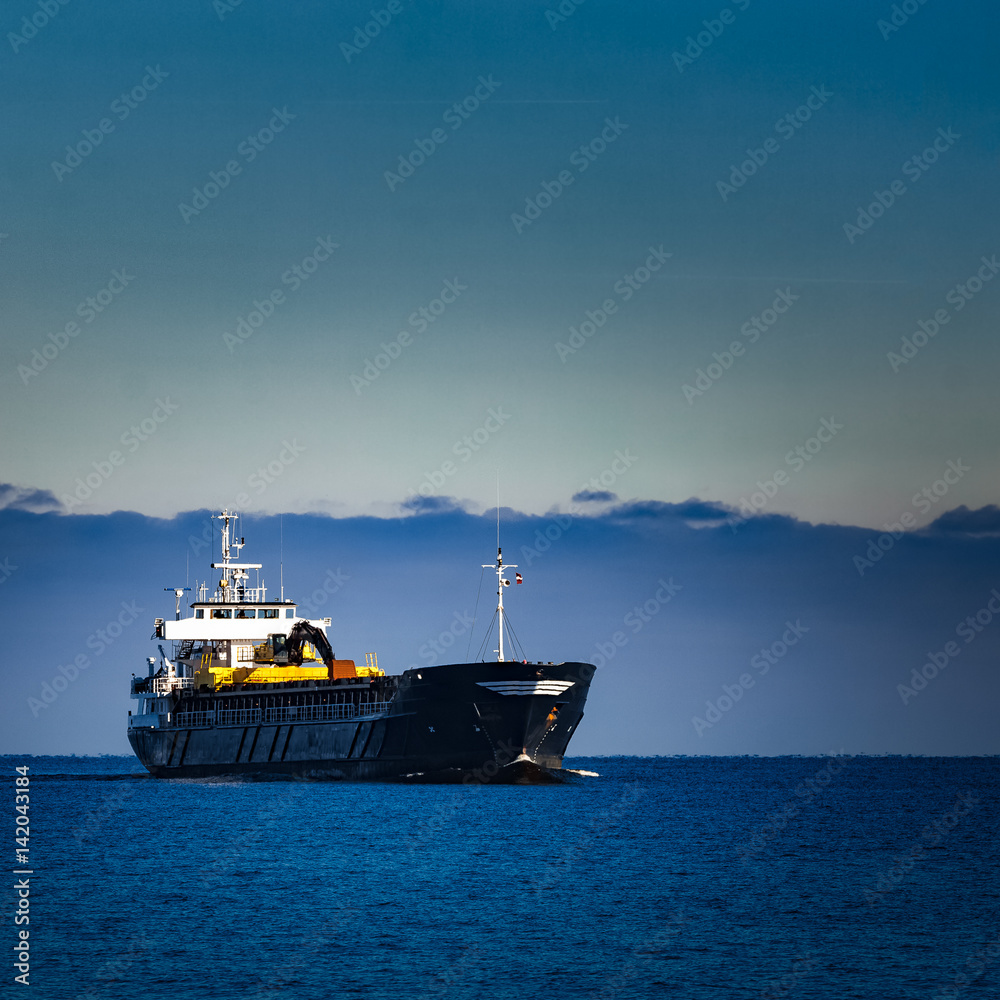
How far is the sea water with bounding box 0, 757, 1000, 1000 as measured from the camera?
103 ft

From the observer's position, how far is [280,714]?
90.1m

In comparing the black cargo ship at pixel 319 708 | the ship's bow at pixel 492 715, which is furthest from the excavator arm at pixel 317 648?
the ship's bow at pixel 492 715

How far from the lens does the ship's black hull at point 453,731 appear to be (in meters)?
73.0

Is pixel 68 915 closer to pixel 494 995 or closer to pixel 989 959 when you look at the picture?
pixel 494 995

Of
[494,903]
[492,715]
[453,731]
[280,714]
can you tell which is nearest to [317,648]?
[280,714]

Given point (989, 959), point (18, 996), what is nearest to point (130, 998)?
point (18, 996)

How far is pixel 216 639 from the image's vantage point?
106m

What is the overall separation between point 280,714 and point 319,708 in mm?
4396

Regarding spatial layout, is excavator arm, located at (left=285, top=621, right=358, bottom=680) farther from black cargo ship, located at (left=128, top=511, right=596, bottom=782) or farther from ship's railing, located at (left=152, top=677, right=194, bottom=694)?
ship's railing, located at (left=152, top=677, right=194, bottom=694)

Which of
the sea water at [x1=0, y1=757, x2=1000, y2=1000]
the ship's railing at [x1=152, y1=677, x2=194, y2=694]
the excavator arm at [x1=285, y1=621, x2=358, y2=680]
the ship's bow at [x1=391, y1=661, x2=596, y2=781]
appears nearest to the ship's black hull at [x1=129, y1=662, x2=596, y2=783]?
the ship's bow at [x1=391, y1=661, x2=596, y2=781]

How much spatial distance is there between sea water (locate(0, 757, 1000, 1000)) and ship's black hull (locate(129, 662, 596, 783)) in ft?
8.40

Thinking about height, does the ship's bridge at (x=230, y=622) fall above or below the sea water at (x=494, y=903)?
above

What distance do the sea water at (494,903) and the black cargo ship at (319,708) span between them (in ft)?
11.3

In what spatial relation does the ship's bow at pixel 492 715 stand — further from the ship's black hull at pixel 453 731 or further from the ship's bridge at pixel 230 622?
the ship's bridge at pixel 230 622
